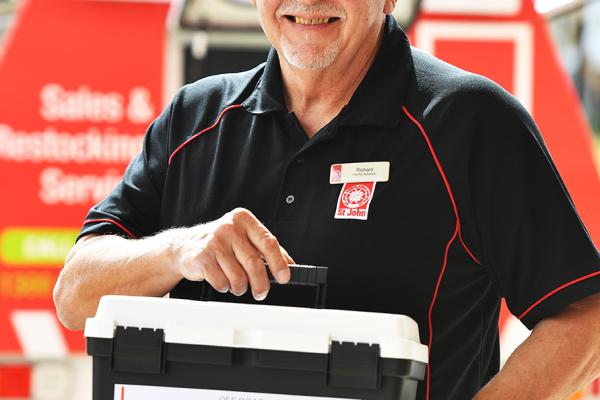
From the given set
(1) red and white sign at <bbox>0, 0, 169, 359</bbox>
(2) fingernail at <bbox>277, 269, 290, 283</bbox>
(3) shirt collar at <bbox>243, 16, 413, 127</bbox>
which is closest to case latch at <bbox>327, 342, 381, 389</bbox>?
(2) fingernail at <bbox>277, 269, 290, 283</bbox>

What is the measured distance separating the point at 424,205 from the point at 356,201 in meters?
0.11

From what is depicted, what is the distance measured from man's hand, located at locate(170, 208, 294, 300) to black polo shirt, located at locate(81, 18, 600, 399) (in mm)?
239

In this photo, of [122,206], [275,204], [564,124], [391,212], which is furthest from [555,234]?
[564,124]

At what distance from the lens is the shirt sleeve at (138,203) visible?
71.4 inches

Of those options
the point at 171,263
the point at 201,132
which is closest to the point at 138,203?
the point at 201,132

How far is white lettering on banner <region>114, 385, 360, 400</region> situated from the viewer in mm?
1298

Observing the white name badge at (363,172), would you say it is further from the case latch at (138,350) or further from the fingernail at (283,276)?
the case latch at (138,350)

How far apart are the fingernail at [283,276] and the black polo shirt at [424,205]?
0.26 m

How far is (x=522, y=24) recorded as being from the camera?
12.9ft

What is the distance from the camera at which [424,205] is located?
1.60 m

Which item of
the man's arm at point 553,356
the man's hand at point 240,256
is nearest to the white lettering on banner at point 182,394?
the man's hand at point 240,256

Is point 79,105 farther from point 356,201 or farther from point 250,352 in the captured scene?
point 250,352

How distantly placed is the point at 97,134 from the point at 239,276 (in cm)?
255

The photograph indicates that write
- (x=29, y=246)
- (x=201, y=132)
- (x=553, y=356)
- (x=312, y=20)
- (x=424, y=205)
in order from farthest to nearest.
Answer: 1. (x=29, y=246)
2. (x=201, y=132)
3. (x=312, y=20)
4. (x=424, y=205)
5. (x=553, y=356)
